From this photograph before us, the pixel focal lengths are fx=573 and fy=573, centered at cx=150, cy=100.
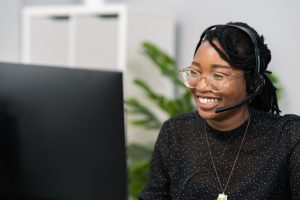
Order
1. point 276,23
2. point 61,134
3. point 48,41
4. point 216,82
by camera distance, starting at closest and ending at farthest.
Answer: point 61,134
point 216,82
point 276,23
point 48,41

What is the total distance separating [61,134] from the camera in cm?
92

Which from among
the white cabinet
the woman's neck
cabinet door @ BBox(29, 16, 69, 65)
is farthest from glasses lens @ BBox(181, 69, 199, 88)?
cabinet door @ BBox(29, 16, 69, 65)

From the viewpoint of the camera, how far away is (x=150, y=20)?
3.24 meters

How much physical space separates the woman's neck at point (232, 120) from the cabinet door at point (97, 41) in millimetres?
1816

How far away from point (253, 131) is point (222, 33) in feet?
0.83

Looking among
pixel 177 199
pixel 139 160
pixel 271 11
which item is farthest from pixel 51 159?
pixel 271 11

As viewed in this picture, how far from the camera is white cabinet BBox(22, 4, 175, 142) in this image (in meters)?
3.11

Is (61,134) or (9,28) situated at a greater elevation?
(9,28)

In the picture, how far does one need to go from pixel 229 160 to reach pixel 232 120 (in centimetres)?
10

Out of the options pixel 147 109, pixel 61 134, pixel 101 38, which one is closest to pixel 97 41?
pixel 101 38

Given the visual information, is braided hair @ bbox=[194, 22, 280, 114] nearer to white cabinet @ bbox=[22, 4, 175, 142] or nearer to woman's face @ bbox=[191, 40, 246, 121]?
woman's face @ bbox=[191, 40, 246, 121]

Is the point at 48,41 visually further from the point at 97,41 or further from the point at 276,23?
the point at 276,23

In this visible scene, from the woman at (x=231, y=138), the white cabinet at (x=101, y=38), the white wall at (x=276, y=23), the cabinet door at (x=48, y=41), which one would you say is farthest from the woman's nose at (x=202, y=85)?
the cabinet door at (x=48, y=41)

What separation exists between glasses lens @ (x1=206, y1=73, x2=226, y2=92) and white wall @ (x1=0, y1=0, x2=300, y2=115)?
151 centimetres
